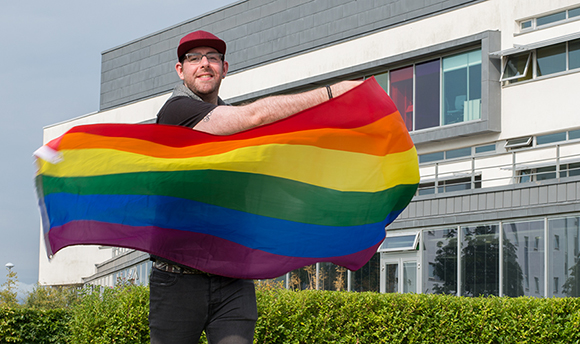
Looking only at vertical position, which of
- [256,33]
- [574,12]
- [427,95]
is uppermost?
[256,33]

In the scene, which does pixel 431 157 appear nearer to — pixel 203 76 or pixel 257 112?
pixel 203 76

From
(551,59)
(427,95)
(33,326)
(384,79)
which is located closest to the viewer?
(33,326)

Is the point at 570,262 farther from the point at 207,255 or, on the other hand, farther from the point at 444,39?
the point at 207,255

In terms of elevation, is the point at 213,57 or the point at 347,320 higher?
the point at 213,57

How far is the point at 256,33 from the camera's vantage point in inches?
1518

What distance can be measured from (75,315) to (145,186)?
6692 mm

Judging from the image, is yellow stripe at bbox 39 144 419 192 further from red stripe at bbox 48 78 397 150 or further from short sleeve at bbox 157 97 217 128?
short sleeve at bbox 157 97 217 128

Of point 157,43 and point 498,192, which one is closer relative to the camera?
point 498,192

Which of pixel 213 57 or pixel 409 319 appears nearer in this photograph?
pixel 213 57

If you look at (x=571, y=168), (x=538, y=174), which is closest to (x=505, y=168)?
(x=538, y=174)

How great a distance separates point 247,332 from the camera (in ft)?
12.2

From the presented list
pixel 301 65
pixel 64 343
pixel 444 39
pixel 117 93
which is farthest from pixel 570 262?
pixel 117 93

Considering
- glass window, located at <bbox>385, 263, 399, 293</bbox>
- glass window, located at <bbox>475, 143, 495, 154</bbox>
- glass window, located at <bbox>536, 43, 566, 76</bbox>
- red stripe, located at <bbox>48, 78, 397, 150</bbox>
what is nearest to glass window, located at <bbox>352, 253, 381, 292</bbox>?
glass window, located at <bbox>385, 263, 399, 293</bbox>

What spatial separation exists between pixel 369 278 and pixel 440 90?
27.3ft
